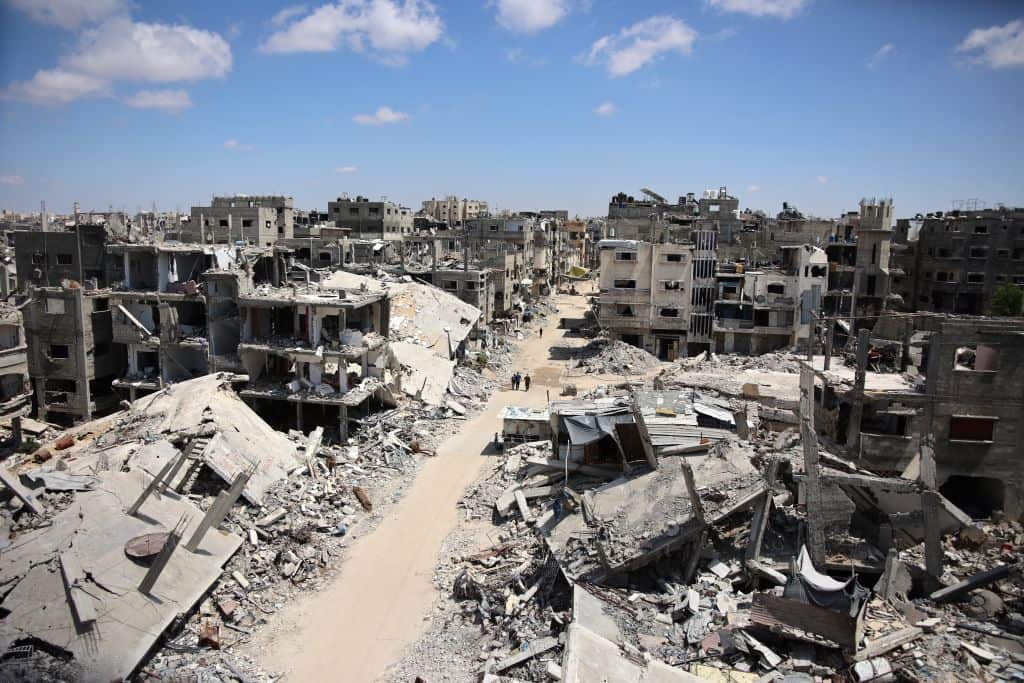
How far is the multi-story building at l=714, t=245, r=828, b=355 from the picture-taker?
4419 cm

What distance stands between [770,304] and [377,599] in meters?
34.1

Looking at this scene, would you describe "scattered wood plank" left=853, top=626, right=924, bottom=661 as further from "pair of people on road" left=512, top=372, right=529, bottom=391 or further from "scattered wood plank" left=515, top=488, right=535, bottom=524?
"pair of people on road" left=512, top=372, right=529, bottom=391

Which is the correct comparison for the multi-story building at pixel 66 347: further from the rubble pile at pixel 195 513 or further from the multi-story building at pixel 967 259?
the multi-story building at pixel 967 259

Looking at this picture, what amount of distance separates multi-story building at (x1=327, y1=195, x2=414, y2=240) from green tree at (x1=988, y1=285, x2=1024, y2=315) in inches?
2126

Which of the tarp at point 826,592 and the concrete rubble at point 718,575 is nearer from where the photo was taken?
the concrete rubble at point 718,575

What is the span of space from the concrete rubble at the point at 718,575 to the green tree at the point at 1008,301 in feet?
126

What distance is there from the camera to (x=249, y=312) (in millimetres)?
31391

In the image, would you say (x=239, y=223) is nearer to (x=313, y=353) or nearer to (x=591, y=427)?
(x=313, y=353)

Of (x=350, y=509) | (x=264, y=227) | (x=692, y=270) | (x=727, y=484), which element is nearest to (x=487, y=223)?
(x=264, y=227)

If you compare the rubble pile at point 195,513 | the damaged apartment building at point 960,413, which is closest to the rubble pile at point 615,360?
the rubble pile at point 195,513

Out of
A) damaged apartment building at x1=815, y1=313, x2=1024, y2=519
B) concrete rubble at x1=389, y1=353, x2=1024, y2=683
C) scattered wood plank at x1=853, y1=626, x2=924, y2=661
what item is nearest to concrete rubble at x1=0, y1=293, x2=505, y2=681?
concrete rubble at x1=389, y1=353, x2=1024, y2=683

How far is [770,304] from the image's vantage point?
44.7 meters

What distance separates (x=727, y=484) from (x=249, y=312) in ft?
73.6

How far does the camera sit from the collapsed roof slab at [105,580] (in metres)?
14.5
